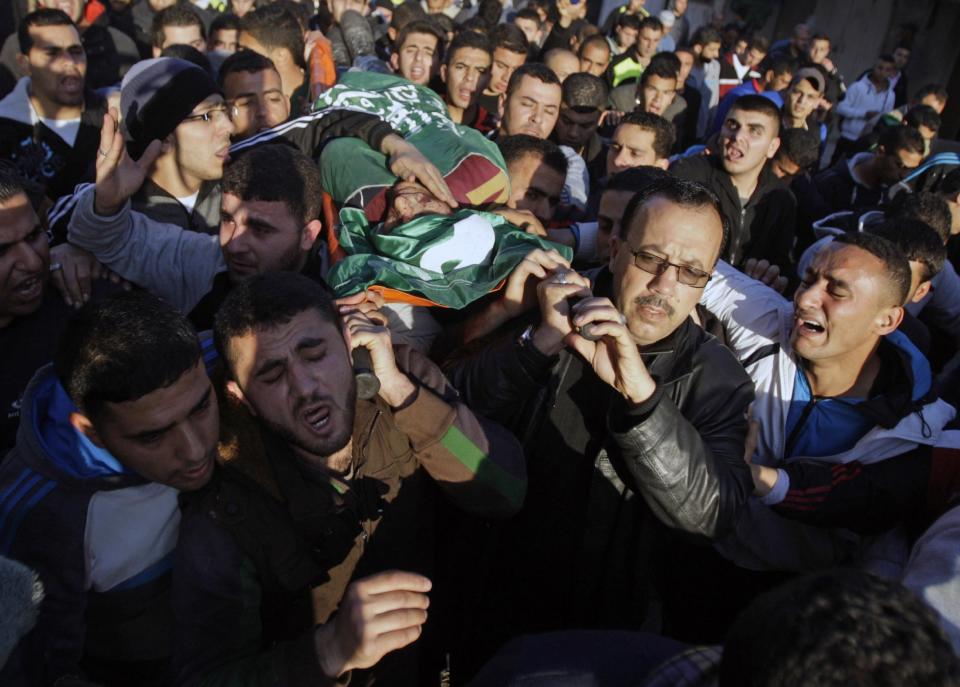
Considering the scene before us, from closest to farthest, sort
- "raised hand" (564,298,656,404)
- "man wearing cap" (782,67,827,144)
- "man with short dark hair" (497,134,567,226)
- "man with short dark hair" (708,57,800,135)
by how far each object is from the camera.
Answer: "raised hand" (564,298,656,404)
"man with short dark hair" (497,134,567,226)
"man wearing cap" (782,67,827,144)
"man with short dark hair" (708,57,800,135)

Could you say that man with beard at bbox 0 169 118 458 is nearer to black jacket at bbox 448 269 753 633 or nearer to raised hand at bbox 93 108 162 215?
raised hand at bbox 93 108 162 215

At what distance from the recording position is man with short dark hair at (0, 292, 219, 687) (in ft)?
5.60

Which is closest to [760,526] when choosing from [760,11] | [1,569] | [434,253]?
[434,253]

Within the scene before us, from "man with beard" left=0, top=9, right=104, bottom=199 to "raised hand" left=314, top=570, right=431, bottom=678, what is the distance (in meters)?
3.43

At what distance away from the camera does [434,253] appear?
255 cm

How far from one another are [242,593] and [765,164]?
14.5 ft

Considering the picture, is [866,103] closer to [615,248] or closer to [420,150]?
[420,150]

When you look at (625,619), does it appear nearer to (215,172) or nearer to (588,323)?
(588,323)

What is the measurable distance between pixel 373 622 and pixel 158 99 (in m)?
2.78

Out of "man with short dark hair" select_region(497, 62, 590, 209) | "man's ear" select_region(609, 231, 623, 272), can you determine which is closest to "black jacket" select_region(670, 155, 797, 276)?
"man with short dark hair" select_region(497, 62, 590, 209)

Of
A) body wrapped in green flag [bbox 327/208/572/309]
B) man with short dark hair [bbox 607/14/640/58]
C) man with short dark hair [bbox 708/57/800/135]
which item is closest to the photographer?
body wrapped in green flag [bbox 327/208/572/309]

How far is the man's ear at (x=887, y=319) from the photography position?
260cm

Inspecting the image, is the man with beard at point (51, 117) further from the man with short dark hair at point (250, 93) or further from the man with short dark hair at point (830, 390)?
the man with short dark hair at point (830, 390)

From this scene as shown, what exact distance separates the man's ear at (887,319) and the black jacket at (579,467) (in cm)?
65
